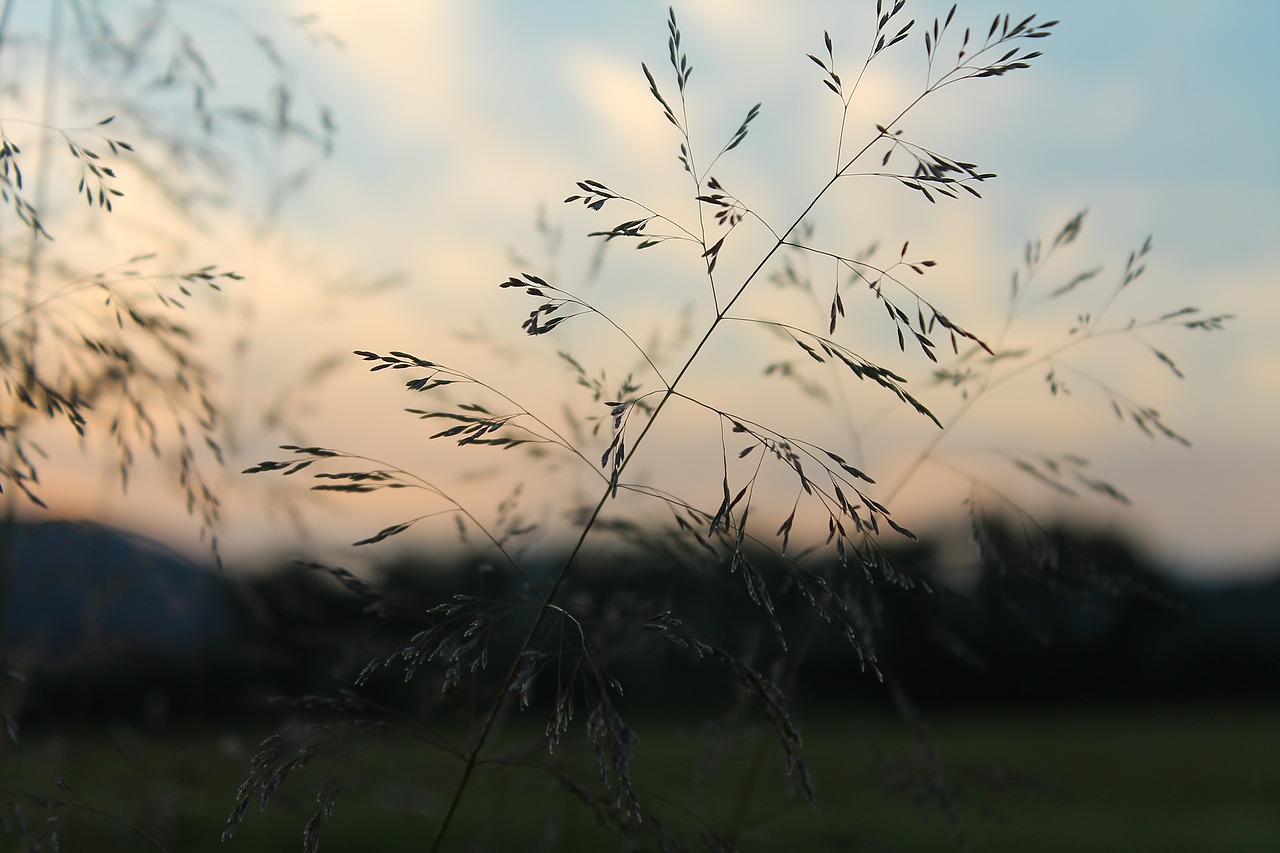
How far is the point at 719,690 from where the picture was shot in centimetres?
262

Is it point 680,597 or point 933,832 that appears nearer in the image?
point 680,597

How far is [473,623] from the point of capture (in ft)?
4.18

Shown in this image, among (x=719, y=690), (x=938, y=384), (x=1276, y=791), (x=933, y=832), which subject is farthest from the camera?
(x=1276, y=791)

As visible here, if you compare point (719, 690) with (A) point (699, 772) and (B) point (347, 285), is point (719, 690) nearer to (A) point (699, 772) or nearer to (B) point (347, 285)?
(A) point (699, 772)

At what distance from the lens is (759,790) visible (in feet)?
28.3

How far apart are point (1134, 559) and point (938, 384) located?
1905 cm

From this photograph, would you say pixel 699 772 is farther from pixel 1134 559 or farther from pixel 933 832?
pixel 1134 559

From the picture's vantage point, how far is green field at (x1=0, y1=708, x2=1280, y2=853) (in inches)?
86.1

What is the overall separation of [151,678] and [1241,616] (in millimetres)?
19387

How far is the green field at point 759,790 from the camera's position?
86.1 inches

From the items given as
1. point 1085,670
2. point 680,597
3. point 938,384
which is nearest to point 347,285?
point 680,597

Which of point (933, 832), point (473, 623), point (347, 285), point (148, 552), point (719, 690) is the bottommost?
point (933, 832)

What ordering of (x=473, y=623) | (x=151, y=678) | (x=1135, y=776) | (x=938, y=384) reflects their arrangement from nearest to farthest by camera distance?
(x=473, y=623)
(x=938, y=384)
(x=151, y=678)
(x=1135, y=776)

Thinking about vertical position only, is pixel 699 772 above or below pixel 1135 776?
above
